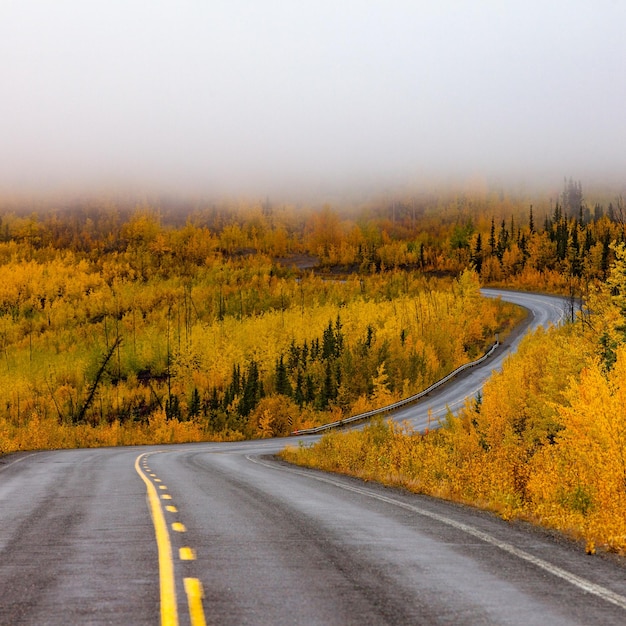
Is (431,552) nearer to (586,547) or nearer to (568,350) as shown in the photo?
(586,547)

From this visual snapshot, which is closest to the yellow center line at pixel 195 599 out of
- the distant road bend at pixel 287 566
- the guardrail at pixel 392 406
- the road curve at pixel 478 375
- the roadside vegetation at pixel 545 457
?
the distant road bend at pixel 287 566

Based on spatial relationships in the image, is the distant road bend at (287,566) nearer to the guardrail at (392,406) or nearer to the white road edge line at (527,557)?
the white road edge line at (527,557)

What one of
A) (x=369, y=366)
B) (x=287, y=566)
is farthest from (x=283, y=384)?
(x=287, y=566)

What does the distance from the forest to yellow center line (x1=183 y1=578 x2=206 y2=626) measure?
4.28m

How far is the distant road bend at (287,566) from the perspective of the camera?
4.64 metres

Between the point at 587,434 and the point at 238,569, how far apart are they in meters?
17.3

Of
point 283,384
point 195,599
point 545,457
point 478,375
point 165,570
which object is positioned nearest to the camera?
point 195,599

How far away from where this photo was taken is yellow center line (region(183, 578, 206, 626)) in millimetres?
4402

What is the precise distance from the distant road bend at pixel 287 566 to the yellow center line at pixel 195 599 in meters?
0.01

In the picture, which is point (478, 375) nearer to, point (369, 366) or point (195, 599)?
point (369, 366)

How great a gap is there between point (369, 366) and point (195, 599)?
66.5 meters

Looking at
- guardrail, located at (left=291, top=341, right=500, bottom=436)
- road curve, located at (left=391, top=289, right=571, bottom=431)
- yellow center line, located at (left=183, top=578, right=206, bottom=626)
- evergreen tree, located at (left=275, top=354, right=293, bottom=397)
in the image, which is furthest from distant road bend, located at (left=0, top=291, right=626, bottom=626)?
evergreen tree, located at (left=275, top=354, right=293, bottom=397)

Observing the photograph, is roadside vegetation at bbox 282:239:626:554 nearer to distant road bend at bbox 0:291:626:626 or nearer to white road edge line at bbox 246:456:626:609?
distant road bend at bbox 0:291:626:626

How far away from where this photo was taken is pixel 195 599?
4875mm
